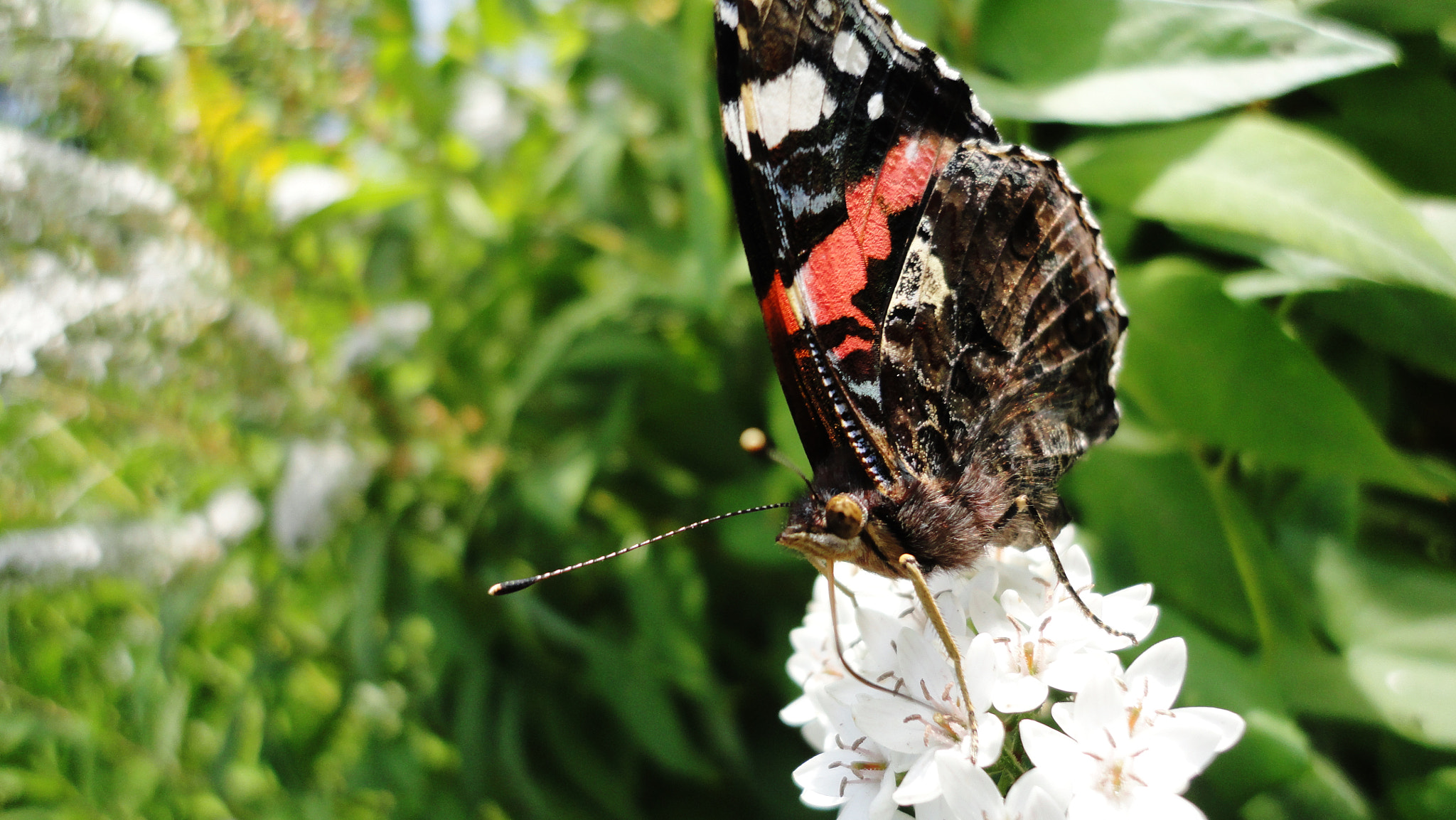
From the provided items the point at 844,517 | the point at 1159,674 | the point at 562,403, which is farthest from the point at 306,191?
the point at 1159,674

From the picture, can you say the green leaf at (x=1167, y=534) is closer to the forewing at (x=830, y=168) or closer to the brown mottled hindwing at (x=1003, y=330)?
the brown mottled hindwing at (x=1003, y=330)

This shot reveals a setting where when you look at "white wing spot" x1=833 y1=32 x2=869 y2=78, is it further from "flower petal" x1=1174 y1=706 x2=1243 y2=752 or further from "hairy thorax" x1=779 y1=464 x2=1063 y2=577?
"flower petal" x1=1174 y1=706 x2=1243 y2=752

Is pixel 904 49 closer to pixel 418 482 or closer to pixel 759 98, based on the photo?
pixel 759 98

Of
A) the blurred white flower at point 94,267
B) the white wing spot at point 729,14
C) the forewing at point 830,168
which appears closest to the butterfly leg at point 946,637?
the forewing at point 830,168

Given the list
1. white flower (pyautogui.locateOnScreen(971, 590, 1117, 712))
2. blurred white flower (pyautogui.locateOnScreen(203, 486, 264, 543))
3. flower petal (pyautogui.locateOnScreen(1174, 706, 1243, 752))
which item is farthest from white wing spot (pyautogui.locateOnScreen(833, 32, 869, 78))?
blurred white flower (pyautogui.locateOnScreen(203, 486, 264, 543))

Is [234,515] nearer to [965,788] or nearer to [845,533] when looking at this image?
[845,533]

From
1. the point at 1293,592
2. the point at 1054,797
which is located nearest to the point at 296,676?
the point at 1054,797
